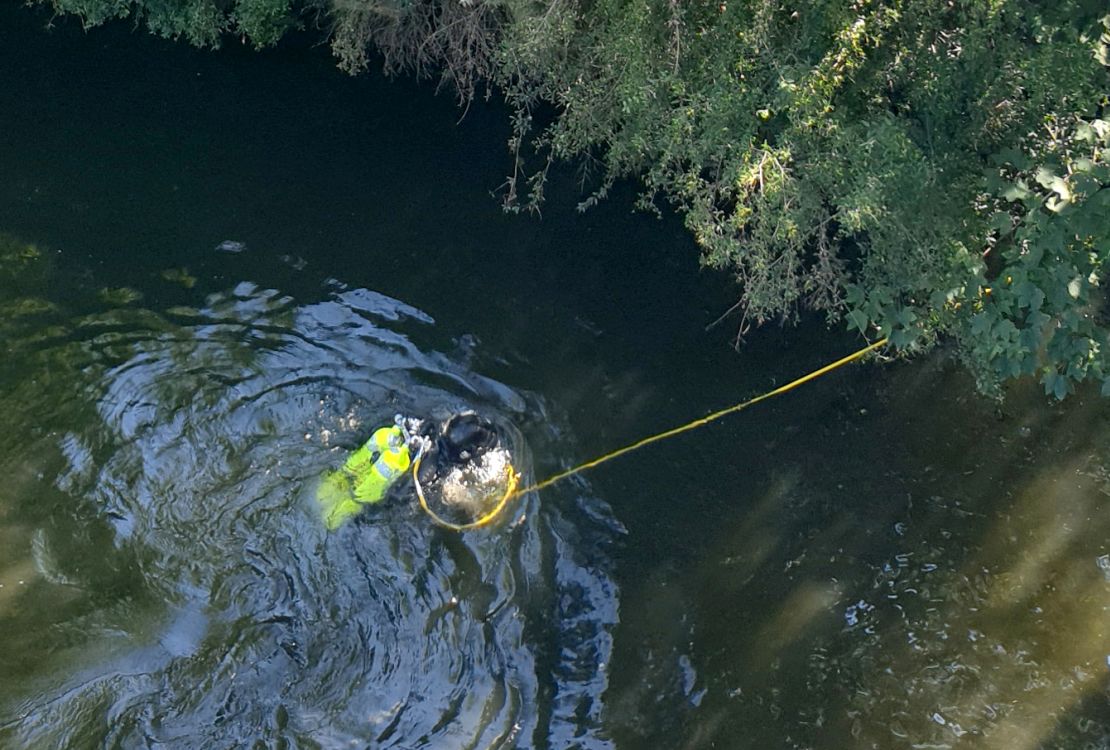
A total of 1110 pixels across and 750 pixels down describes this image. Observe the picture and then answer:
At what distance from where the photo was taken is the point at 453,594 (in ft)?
24.1

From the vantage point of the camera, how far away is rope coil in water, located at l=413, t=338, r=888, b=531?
7.59m

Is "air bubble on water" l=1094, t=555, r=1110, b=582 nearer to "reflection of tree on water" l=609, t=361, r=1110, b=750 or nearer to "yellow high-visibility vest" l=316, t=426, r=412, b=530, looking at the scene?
"reflection of tree on water" l=609, t=361, r=1110, b=750

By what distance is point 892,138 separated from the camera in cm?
678

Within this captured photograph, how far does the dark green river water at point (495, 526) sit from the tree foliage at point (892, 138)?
121 cm

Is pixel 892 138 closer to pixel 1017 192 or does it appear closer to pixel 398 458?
pixel 1017 192

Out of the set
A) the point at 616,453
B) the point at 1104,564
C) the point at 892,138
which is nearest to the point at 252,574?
the point at 616,453

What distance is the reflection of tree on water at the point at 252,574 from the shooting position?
675 centimetres

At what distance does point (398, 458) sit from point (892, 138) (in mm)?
4531

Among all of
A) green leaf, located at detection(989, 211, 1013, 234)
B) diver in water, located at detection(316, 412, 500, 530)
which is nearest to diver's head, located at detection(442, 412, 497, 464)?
diver in water, located at detection(316, 412, 500, 530)

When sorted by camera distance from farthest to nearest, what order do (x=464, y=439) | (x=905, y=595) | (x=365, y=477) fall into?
(x=464, y=439) → (x=905, y=595) → (x=365, y=477)

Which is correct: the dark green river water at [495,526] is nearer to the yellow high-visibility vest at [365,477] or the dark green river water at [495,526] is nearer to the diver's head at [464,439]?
the yellow high-visibility vest at [365,477]

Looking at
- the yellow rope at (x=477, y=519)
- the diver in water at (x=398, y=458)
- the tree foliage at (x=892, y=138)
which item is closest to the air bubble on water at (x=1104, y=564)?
the tree foliage at (x=892, y=138)

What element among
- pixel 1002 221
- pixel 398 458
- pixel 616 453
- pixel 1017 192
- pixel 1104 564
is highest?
pixel 1017 192

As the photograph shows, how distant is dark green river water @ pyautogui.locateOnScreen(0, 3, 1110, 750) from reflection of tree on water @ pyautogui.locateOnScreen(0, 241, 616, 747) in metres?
0.03
